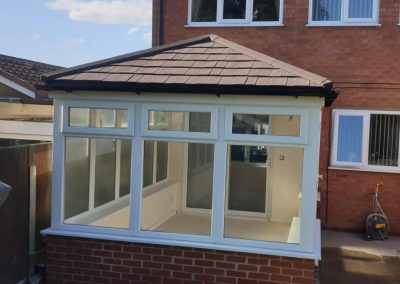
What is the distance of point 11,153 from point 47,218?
1.28 m

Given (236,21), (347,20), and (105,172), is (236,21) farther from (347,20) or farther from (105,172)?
(105,172)

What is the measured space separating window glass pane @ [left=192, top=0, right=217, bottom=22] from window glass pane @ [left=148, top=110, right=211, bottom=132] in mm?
4391

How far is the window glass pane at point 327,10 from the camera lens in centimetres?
924

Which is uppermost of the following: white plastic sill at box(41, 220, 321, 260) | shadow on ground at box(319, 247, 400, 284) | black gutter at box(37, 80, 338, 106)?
black gutter at box(37, 80, 338, 106)

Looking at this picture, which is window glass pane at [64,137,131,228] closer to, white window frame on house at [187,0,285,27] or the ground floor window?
the ground floor window

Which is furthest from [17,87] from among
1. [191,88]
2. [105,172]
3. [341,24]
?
[341,24]

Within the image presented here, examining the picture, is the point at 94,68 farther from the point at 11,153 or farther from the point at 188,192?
the point at 188,192

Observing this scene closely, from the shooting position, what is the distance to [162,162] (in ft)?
26.1

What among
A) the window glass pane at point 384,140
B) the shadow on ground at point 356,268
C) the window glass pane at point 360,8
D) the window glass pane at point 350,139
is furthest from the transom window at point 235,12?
the shadow on ground at point 356,268

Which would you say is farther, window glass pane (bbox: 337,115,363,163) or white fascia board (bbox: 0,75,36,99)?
window glass pane (bbox: 337,115,363,163)

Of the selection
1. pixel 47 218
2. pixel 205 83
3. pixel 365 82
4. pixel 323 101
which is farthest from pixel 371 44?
pixel 47 218

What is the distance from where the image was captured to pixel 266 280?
557cm

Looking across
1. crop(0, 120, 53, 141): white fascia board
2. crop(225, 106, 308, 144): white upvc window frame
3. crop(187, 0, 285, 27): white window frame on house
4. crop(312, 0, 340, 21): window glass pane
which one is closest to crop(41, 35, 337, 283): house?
crop(225, 106, 308, 144): white upvc window frame

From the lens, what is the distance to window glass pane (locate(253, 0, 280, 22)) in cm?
953
